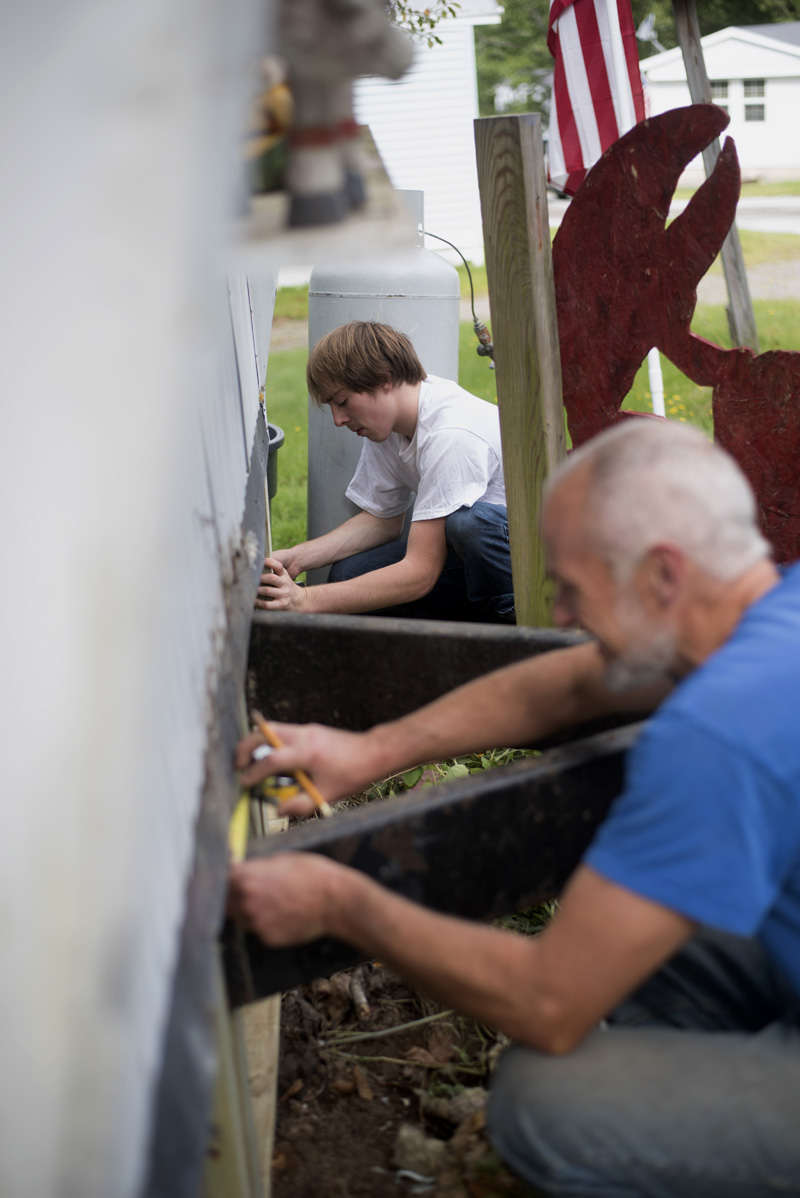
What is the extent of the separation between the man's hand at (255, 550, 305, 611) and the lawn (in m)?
2.63

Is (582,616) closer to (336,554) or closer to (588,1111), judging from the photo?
(588,1111)

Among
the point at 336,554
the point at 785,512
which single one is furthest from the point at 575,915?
the point at 336,554

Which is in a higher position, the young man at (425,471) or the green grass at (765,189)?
the green grass at (765,189)

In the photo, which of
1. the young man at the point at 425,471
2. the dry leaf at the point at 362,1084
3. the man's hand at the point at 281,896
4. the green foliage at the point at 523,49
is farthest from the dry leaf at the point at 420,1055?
the green foliage at the point at 523,49

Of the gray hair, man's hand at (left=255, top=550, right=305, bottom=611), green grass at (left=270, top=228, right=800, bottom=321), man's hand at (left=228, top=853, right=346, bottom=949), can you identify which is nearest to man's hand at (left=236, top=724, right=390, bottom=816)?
man's hand at (left=228, top=853, right=346, bottom=949)

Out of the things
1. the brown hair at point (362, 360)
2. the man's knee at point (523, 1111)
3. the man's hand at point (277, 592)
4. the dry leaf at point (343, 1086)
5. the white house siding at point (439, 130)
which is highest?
the white house siding at point (439, 130)

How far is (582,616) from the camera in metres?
1.52

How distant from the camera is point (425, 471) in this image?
346cm

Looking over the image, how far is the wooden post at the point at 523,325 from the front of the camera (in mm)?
2453

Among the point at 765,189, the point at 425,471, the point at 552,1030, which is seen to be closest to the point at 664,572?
the point at 552,1030

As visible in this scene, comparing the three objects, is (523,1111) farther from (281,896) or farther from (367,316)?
(367,316)

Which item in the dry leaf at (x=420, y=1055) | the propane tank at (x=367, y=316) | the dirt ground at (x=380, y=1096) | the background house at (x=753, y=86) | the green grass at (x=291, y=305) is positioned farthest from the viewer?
the background house at (x=753, y=86)

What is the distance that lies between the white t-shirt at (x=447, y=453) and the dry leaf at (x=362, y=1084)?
1.74 meters

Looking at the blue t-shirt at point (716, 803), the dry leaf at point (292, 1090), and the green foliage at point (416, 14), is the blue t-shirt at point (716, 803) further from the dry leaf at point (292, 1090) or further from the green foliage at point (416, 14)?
the green foliage at point (416, 14)
